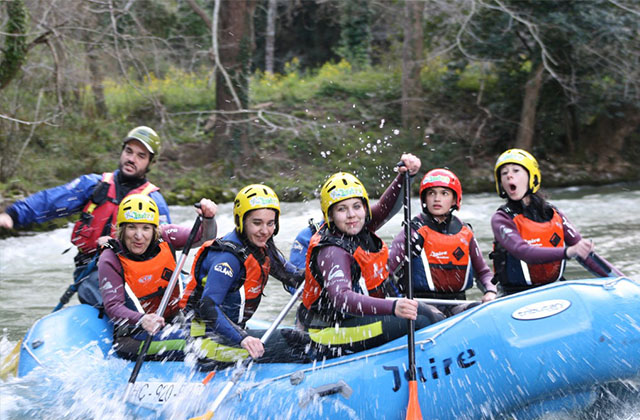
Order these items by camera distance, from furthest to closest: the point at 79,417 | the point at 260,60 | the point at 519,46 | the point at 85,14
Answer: the point at 260,60, the point at 519,46, the point at 85,14, the point at 79,417

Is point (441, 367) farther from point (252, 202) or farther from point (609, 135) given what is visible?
point (609, 135)

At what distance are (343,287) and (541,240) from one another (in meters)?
1.64

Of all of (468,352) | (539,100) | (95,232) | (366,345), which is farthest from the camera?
(539,100)

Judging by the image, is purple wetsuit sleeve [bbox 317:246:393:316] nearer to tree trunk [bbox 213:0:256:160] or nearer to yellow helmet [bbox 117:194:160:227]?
yellow helmet [bbox 117:194:160:227]

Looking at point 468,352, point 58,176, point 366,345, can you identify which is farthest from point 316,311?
point 58,176

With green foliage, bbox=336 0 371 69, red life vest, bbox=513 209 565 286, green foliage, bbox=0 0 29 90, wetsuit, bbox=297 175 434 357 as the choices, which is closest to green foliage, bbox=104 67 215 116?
green foliage, bbox=0 0 29 90

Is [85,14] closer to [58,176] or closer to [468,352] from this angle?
[58,176]

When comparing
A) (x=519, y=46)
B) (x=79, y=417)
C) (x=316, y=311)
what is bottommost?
(x=79, y=417)

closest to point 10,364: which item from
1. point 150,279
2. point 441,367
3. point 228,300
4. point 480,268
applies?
point 150,279

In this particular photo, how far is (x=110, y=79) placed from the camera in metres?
13.0

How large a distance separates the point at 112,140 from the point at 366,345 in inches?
511

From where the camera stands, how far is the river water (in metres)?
7.83

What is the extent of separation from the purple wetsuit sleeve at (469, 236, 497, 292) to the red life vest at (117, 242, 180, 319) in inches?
80.2

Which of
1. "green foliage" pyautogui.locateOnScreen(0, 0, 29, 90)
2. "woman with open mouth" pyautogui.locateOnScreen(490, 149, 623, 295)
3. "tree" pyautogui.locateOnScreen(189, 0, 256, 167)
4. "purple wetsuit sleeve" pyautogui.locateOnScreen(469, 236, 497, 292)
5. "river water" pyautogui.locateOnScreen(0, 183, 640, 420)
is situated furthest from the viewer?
"tree" pyautogui.locateOnScreen(189, 0, 256, 167)
